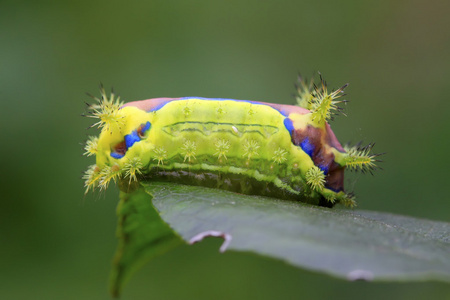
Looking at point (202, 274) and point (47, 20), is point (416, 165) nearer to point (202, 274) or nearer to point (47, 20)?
point (202, 274)

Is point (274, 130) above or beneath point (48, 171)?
above

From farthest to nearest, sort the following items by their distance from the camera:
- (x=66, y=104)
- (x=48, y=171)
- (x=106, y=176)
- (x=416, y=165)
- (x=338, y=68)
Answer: (x=338, y=68) → (x=416, y=165) → (x=66, y=104) → (x=48, y=171) → (x=106, y=176)

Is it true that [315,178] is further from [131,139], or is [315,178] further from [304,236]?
[304,236]

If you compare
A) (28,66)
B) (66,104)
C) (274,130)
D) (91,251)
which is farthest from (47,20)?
(274,130)

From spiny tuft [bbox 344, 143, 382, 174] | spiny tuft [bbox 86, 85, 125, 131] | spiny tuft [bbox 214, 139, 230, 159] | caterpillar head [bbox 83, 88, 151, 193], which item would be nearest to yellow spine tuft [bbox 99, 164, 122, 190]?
caterpillar head [bbox 83, 88, 151, 193]

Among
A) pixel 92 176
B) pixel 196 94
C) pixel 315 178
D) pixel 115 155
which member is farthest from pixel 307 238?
pixel 196 94

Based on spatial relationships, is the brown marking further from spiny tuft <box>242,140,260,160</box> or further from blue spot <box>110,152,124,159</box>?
blue spot <box>110,152,124,159</box>
